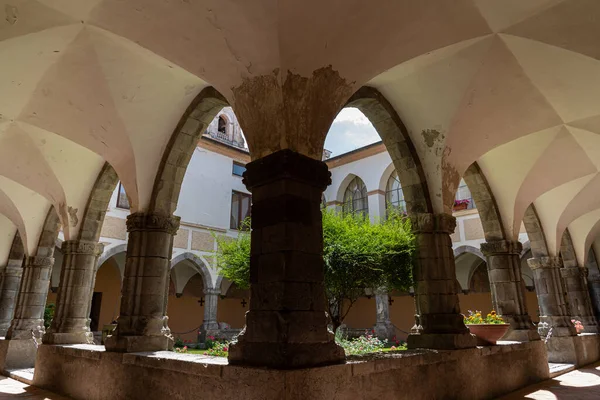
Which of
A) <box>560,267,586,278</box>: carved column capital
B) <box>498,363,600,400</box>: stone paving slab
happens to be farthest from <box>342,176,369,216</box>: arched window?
<box>498,363,600,400</box>: stone paving slab

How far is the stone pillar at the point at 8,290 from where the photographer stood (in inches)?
389

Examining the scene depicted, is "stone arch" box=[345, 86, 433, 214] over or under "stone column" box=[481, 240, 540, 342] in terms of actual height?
over

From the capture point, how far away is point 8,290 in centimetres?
1000

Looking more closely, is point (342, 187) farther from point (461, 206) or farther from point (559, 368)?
point (559, 368)

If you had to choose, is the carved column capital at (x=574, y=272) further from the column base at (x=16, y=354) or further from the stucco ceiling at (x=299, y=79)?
the column base at (x=16, y=354)

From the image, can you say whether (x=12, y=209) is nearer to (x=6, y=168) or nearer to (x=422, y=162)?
(x=6, y=168)

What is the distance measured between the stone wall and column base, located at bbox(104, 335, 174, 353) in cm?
11

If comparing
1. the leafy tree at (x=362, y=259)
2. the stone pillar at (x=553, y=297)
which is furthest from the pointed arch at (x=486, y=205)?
the stone pillar at (x=553, y=297)

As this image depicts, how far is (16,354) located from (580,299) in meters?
12.4

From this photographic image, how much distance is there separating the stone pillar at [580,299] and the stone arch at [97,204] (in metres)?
10.2

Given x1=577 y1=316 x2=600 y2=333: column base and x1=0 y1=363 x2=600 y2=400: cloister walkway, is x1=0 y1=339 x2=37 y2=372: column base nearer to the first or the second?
x1=0 y1=363 x2=600 y2=400: cloister walkway

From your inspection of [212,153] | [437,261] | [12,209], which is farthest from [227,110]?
[437,261]

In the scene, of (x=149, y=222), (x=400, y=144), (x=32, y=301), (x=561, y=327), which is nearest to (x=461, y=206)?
(x=561, y=327)

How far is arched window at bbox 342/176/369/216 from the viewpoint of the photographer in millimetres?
14359
